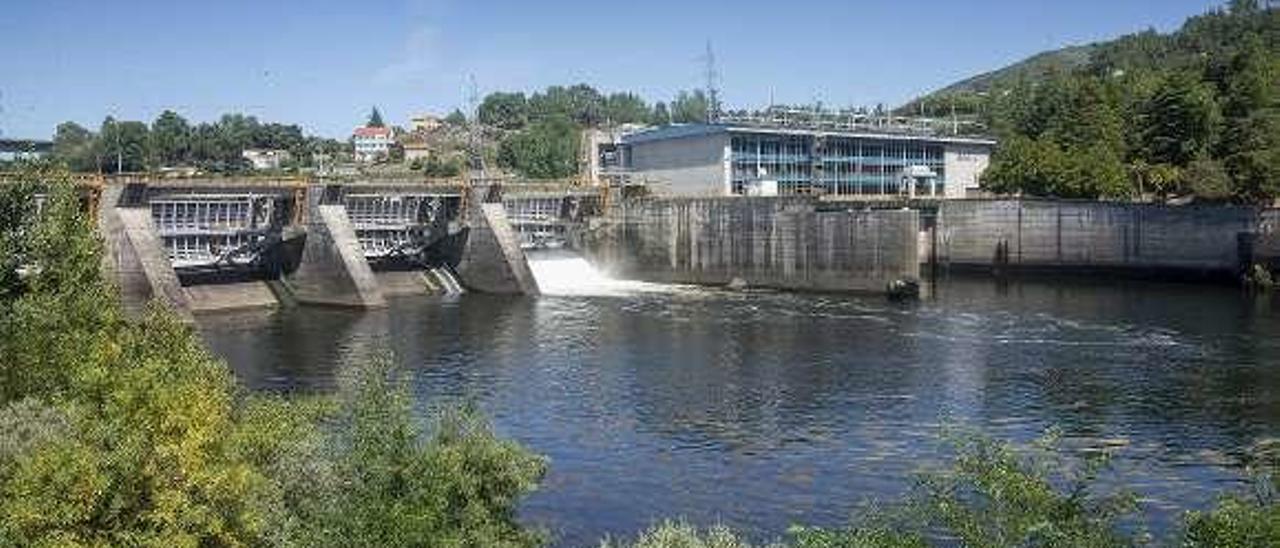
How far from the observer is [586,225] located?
96.0m

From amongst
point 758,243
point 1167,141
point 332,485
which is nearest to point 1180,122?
point 1167,141

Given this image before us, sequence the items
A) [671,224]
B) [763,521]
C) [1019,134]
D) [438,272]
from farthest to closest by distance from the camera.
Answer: [1019,134]
[671,224]
[438,272]
[763,521]

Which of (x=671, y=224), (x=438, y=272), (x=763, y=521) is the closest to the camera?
(x=763, y=521)

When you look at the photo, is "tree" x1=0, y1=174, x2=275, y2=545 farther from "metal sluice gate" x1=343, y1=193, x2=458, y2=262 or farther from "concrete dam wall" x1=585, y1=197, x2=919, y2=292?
"concrete dam wall" x1=585, y1=197, x2=919, y2=292

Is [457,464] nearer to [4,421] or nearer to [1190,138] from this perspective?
[4,421]

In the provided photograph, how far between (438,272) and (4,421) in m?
64.2

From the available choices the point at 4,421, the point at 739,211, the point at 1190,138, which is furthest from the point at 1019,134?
the point at 4,421

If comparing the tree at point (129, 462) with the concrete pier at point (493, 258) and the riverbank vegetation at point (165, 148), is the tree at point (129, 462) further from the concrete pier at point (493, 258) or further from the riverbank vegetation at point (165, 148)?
the riverbank vegetation at point (165, 148)

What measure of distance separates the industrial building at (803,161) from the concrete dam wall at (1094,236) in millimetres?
8650

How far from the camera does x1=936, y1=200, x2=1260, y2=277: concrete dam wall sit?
82.4m

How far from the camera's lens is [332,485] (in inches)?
790

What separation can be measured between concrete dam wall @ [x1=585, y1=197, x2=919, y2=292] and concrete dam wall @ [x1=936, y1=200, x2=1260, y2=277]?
13.6 metres

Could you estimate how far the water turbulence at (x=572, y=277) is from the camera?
87438 mm

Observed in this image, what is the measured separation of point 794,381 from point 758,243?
38.2 m
